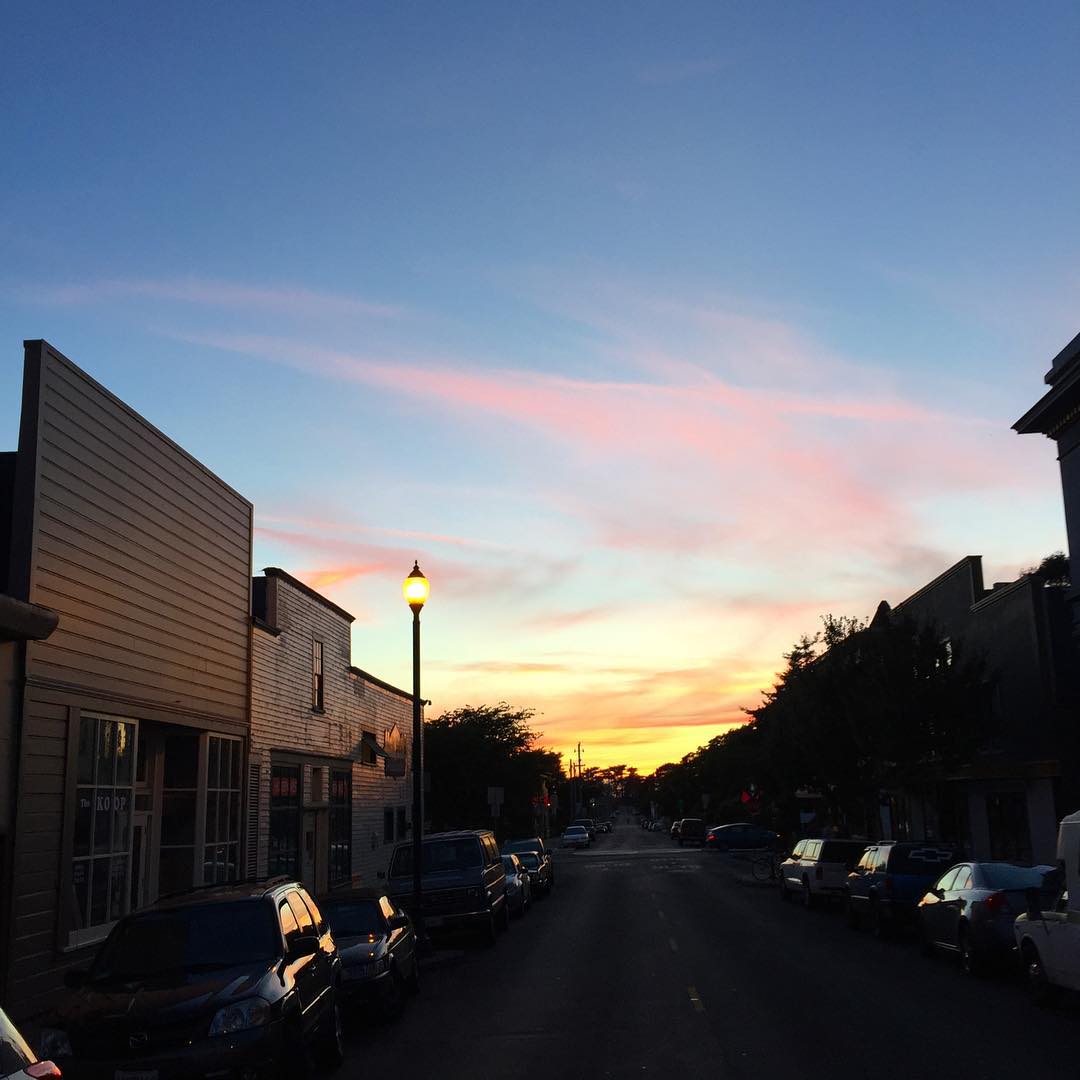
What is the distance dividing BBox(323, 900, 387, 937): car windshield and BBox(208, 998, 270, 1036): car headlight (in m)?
4.99

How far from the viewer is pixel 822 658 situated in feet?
121

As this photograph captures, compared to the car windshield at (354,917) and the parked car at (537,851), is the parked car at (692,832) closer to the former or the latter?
the parked car at (537,851)

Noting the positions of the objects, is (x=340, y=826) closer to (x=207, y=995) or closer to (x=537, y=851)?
(x=537, y=851)

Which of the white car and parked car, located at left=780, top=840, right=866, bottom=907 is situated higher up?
parked car, located at left=780, top=840, right=866, bottom=907

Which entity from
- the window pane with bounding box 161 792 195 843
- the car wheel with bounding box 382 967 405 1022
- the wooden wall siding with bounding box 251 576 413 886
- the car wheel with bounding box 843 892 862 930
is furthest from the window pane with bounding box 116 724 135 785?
the car wheel with bounding box 843 892 862 930

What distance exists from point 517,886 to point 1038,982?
648 inches

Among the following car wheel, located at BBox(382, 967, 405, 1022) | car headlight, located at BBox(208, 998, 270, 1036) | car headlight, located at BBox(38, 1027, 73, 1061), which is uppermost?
car headlight, located at BBox(208, 998, 270, 1036)

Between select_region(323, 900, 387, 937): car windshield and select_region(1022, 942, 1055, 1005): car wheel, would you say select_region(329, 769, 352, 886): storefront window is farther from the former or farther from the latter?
select_region(1022, 942, 1055, 1005): car wheel

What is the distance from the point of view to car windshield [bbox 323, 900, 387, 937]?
14625 millimetres

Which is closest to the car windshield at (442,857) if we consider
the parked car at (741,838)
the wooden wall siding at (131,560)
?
the wooden wall siding at (131,560)

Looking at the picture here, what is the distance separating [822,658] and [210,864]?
2165 cm

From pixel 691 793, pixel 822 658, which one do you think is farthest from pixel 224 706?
pixel 691 793

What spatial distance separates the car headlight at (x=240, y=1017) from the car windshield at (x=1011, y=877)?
10.9 m

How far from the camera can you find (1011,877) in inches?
658
